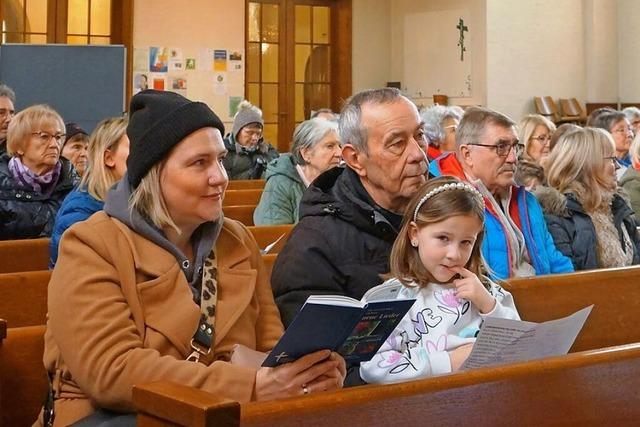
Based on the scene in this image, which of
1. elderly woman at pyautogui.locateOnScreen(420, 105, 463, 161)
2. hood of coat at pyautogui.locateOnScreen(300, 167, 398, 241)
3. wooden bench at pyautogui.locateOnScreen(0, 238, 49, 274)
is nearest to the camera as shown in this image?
hood of coat at pyautogui.locateOnScreen(300, 167, 398, 241)

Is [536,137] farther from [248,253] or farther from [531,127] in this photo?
[248,253]

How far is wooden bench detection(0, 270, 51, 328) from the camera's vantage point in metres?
3.60

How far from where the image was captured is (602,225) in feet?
15.3

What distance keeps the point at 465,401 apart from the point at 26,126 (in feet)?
13.4

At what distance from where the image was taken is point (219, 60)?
12.7 meters

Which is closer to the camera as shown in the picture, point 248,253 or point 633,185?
point 248,253

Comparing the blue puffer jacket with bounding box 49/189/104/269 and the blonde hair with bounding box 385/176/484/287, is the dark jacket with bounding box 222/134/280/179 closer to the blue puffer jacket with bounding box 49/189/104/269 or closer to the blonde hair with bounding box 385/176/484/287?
the blue puffer jacket with bounding box 49/189/104/269

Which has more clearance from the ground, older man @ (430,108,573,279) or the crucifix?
the crucifix

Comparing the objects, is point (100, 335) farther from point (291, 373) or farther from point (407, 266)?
point (407, 266)

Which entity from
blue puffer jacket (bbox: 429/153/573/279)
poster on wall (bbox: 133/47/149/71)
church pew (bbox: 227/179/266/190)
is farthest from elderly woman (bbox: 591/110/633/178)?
poster on wall (bbox: 133/47/149/71)

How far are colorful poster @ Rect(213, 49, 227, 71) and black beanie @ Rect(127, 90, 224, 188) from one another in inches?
401

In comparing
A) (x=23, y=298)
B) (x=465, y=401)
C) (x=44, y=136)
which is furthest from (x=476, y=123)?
(x=44, y=136)

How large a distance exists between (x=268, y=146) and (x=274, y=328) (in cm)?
691

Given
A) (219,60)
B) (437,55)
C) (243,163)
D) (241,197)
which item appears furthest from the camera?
(437,55)
